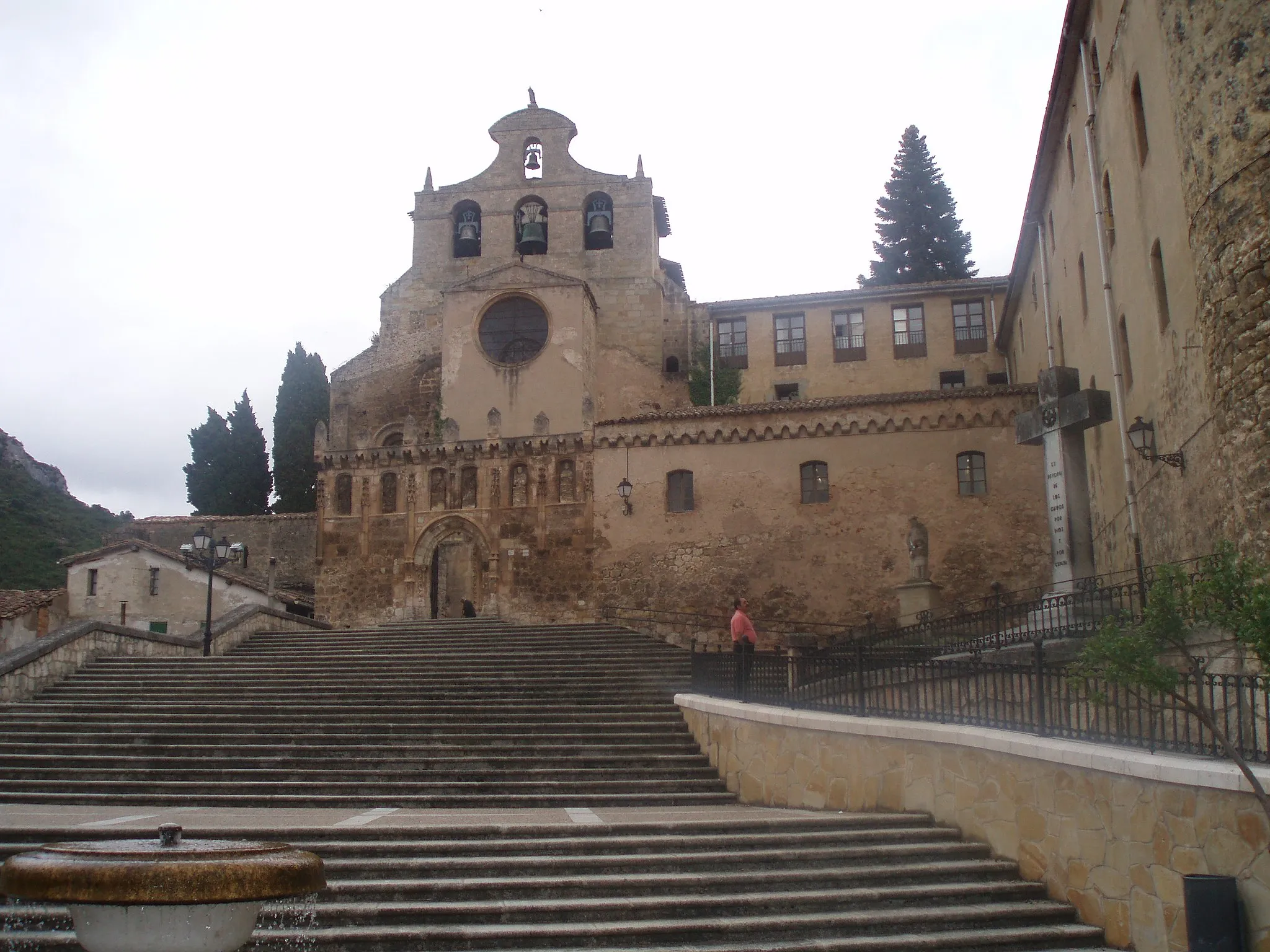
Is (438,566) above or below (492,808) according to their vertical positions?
above

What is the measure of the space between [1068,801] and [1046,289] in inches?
850

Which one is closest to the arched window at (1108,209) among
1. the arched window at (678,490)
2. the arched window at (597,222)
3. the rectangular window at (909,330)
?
the arched window at (678,490)

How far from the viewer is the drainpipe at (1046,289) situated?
2769 cm

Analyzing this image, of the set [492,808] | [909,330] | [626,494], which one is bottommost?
[492,808]

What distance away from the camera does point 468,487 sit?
1352 inches

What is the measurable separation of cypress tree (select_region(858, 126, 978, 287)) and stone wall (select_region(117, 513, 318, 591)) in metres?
29.0

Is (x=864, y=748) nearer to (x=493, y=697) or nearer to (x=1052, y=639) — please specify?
(x=1052, y=639)

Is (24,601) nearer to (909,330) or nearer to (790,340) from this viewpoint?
(790,340)

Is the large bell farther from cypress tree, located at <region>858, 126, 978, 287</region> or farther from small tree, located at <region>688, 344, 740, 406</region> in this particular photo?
cypress tree, located at <region>858, 126, 978, 287</region>

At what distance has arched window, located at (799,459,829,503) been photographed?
31047 mm

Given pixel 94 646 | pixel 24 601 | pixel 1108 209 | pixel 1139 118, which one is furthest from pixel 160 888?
pixel 24 601

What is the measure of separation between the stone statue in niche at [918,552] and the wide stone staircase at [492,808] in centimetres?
638

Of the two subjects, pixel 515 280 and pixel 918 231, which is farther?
pixel 918 231

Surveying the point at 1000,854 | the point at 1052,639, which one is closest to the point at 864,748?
the point at 1000,854
